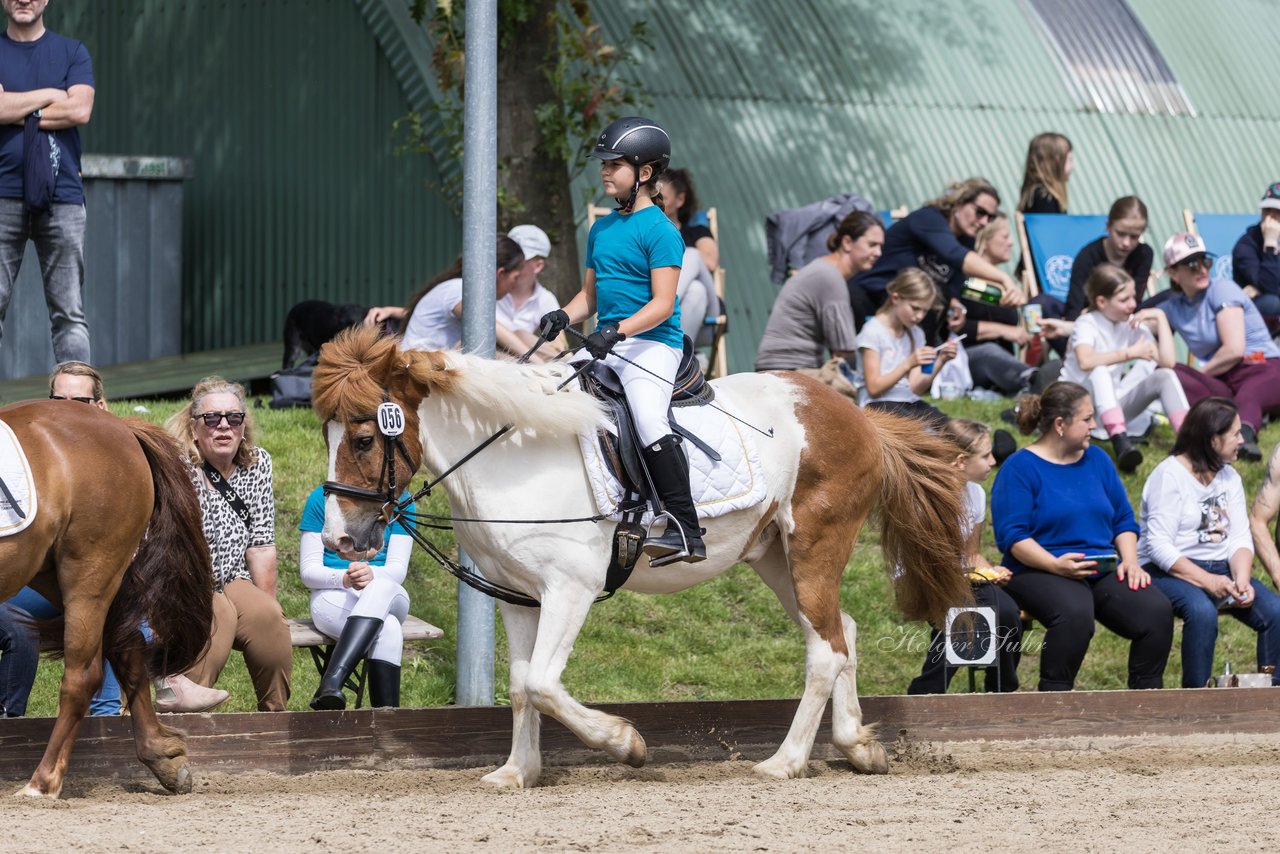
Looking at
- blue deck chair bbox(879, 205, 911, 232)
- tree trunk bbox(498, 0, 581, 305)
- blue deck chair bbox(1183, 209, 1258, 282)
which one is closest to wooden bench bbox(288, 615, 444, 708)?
tree trunk bbox(498, 0, 581, 305)

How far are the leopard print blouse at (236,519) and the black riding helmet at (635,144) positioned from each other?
2053 millimetres

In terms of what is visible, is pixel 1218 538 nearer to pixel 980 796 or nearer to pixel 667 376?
pixel 980 796

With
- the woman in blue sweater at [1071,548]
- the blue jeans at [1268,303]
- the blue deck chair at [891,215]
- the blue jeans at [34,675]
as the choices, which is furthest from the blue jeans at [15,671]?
the blue jeans at [1268,303]

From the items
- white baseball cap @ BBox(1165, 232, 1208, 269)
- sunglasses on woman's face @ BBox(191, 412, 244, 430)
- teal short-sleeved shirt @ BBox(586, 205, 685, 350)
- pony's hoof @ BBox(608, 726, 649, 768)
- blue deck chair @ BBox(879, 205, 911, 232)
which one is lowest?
pony's hoof @ BBox(608, 726, 649, 768)

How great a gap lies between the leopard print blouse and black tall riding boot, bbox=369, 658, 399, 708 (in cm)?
66

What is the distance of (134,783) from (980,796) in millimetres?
2999

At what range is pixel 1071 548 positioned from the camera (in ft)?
27.4

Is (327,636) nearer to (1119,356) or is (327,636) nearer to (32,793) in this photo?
(32,793)

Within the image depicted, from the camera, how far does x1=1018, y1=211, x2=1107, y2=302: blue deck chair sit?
1370cm

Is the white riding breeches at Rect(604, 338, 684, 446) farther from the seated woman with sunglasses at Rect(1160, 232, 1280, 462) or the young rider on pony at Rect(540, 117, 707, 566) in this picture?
the seated woman with sunglasses at Rect(1160, 232, 1280, 462)

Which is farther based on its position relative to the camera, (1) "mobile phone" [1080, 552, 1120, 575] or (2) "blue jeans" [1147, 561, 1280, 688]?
(2) "blue jeans" [1147, 561, 1280, 688]

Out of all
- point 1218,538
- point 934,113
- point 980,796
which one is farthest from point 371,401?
point 934,113

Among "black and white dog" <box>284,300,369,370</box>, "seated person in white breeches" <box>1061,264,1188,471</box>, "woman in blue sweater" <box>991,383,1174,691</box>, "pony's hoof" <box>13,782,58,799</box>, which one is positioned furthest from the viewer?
"black and white dog" <box>284,300,369,370</box>

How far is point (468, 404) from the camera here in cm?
627
